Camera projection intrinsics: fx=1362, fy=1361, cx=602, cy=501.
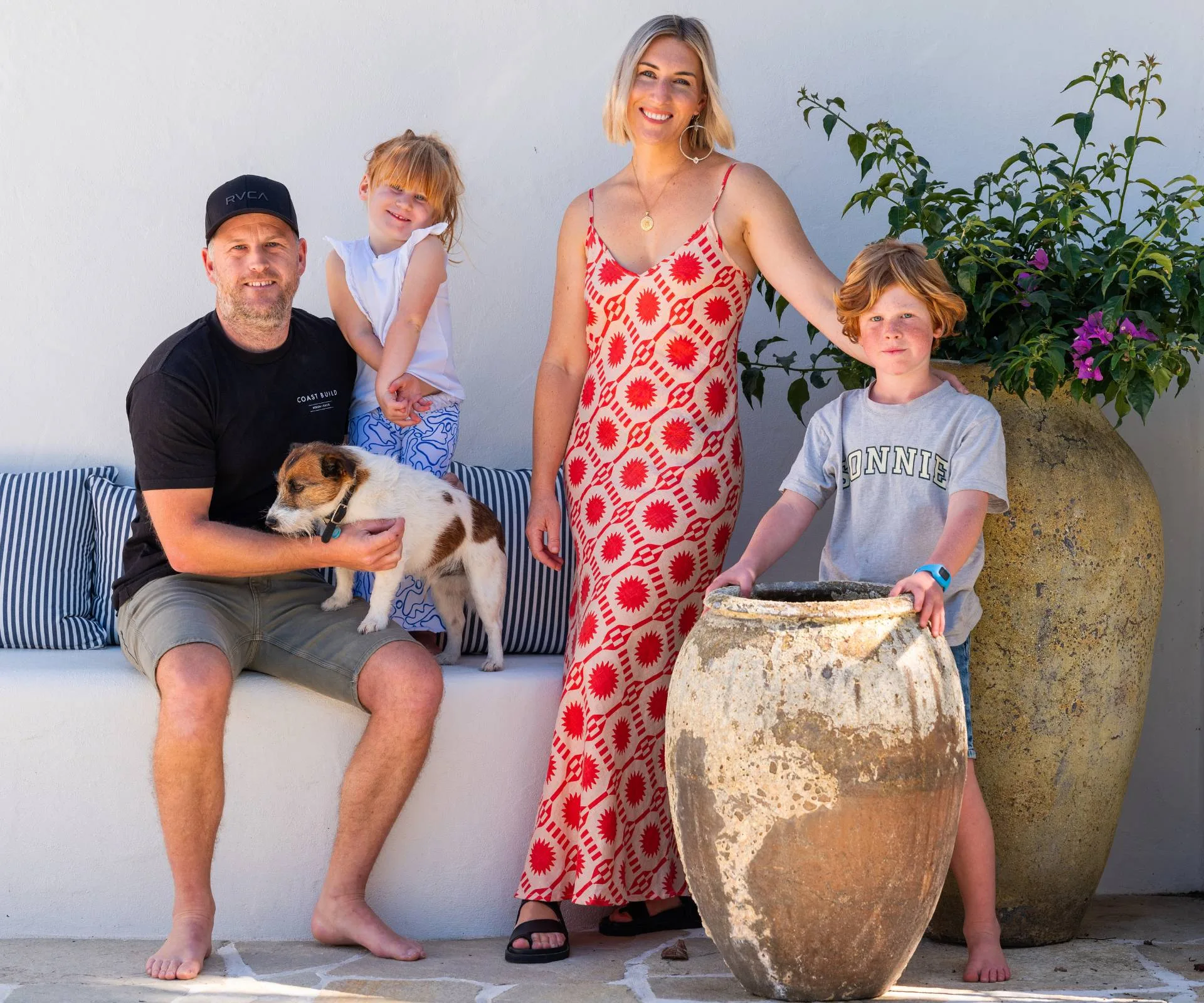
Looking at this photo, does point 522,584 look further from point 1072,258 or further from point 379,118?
point 1072,258

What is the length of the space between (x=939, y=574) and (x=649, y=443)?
2.62 ft

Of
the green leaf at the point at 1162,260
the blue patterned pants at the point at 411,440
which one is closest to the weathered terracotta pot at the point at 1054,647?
the green leaf at the point at 1162,260

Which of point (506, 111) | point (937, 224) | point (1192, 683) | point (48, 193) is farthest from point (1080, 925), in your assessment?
point (48, 193)

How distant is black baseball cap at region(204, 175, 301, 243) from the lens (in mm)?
3246

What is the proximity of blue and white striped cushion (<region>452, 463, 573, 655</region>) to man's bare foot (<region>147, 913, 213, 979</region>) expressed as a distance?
1.07m

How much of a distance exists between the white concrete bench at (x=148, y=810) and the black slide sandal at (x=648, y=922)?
1.53 feet

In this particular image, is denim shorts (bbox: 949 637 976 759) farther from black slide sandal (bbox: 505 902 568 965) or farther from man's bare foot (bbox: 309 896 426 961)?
man's bare foot (bbox: 309 896 426 961)

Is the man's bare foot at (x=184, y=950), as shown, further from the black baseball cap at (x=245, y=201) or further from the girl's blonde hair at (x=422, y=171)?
the girl's blonde hair at (x=422, y=171)

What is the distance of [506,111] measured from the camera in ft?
13.5

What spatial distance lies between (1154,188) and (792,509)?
1214 millimetres

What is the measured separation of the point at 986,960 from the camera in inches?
114

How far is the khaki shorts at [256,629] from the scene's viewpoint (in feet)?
10.3

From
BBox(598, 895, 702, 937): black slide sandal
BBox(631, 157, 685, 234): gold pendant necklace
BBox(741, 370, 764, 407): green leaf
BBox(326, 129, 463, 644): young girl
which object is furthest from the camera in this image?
BBox(741, 370, 764, 407): green leaf

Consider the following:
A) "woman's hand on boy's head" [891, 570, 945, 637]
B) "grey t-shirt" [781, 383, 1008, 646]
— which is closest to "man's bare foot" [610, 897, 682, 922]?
"grey t-shirt" [781, 383, 1008, 646]
